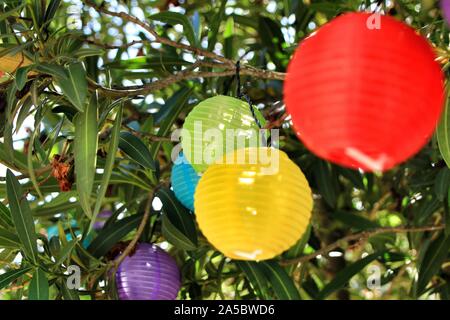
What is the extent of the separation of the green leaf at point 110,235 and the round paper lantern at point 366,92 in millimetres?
1145

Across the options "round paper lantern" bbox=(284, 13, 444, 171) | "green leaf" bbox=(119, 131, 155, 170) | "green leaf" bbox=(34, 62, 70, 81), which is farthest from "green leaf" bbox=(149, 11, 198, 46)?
"round paper lantern" bbox=(284, 13, 444, 171)

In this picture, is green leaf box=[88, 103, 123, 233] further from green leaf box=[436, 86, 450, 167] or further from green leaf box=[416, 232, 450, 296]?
green leaf box=[416, 232, 450, 296]

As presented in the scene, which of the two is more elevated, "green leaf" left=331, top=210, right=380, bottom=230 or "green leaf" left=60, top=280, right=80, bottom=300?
"green leaf" left=331, top=210, right=380, bottom=230

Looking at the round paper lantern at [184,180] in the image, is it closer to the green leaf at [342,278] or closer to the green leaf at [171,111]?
the green leaf at [171,111]

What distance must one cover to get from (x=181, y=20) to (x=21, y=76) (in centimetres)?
67

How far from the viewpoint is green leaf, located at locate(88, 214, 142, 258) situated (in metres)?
2.22

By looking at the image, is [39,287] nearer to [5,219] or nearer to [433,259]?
[5,219]

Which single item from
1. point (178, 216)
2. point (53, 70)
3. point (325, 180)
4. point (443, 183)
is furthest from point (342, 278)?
point (53, 70)

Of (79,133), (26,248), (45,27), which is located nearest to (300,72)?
(79,133)

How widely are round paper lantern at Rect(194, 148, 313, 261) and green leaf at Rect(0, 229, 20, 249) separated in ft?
2.50

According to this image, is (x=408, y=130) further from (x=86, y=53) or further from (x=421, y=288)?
(x=421, y=288)

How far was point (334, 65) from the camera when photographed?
112 cm

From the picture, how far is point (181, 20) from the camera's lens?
7.21 ft

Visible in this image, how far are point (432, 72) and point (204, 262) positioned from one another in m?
1.47
